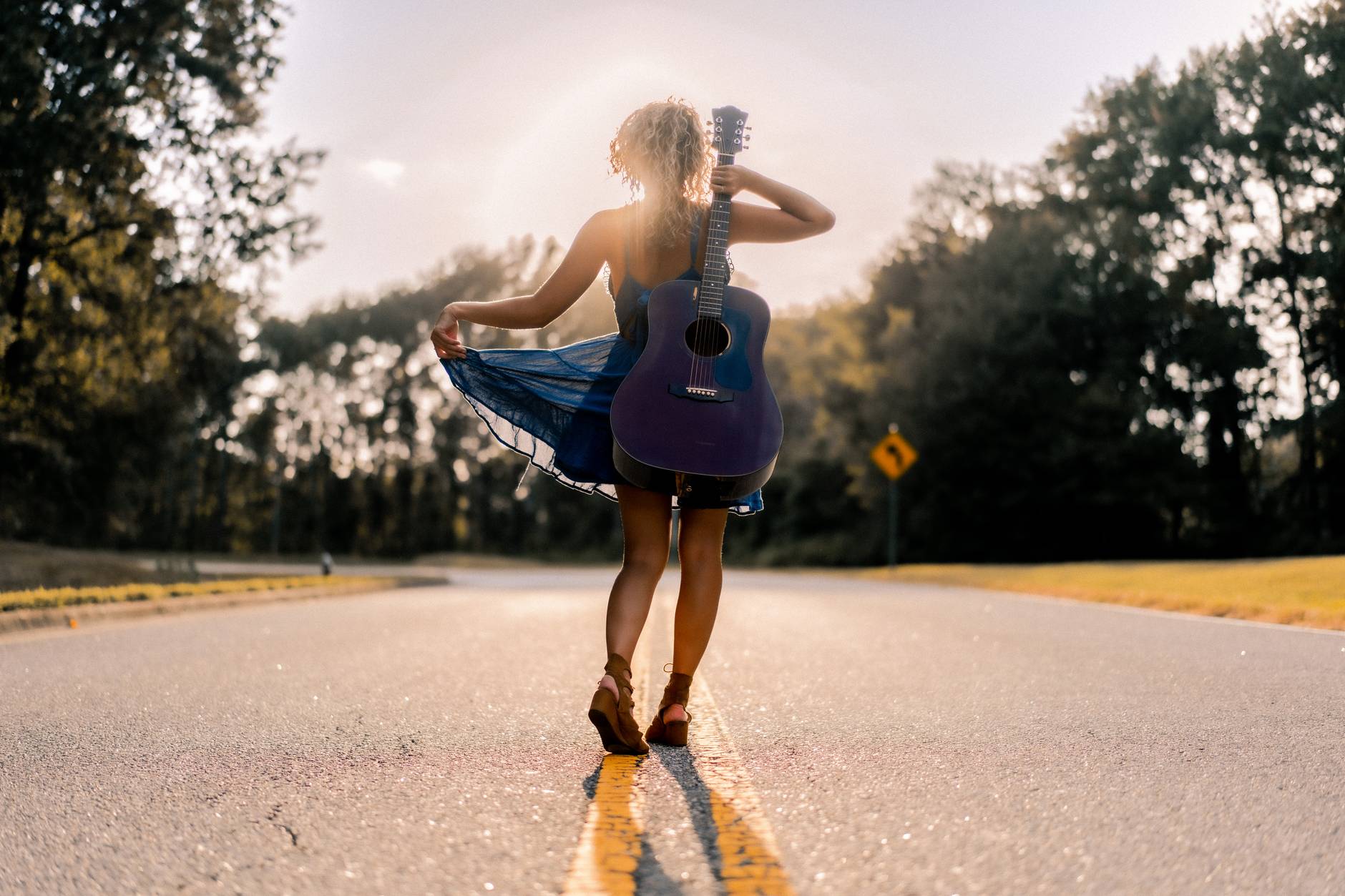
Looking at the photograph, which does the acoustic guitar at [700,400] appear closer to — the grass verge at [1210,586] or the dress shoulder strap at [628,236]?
the dress shoulder strap at [628,236]

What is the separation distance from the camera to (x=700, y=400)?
14.4 feet

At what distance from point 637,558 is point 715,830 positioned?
4.91ft

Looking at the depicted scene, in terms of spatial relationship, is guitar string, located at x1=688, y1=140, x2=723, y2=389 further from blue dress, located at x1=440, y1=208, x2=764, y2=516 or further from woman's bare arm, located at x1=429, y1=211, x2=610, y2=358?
woman's bare arm, located at x1=429, y1=211, x2=610, y2=358

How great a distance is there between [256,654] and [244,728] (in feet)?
11.3

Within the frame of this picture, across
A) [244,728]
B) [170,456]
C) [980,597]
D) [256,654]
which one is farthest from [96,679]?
[170,456]

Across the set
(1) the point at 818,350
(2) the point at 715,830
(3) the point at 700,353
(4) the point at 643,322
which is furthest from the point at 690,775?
(1) the point at 818,350

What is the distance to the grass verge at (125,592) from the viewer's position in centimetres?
1095

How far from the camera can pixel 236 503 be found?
66562 mm

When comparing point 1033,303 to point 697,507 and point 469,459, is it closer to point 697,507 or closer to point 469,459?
point 469,459

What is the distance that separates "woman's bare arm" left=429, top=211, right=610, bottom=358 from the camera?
15.4ft

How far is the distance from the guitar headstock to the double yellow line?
2123 mm

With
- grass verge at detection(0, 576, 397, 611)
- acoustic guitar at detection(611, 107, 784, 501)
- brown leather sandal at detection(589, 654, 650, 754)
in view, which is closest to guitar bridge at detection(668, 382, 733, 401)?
acoustic guitar at detection(611, 107, 784, 501)

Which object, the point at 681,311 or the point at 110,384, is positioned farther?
the point at 110,384

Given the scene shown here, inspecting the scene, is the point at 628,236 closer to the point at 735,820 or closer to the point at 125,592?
the point at 735,820
